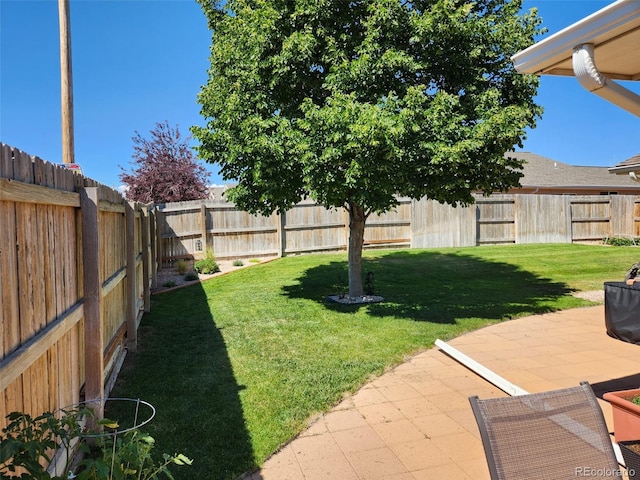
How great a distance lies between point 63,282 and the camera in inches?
115

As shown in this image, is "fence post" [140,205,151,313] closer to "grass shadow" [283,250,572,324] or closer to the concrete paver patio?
"grass shadow" [283,250,572,324]

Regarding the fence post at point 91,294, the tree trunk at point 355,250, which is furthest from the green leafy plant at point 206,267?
the fence post at point 91,294

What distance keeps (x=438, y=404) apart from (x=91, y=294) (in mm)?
3215

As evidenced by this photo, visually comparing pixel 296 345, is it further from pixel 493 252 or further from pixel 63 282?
pixel 493 252

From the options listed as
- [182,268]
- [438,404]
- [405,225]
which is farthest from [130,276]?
[405,225]

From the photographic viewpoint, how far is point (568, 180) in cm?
2328

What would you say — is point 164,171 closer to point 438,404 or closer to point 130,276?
point 130,276

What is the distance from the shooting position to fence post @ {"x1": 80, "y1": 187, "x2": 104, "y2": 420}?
334cm

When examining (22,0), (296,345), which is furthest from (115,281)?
(22,0)

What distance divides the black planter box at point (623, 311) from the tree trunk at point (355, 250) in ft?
17.2

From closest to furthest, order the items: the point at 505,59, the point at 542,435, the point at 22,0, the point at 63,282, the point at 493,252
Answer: the point at 542,435
the point at 63,282
the point at 505,59
the point at 22,0
the point at 493,252

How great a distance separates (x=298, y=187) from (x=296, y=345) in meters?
2.91

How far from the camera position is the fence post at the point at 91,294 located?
3340 millimetres

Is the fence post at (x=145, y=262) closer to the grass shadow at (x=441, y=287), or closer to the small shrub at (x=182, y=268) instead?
the grass shadow at (x=441, y=287)
